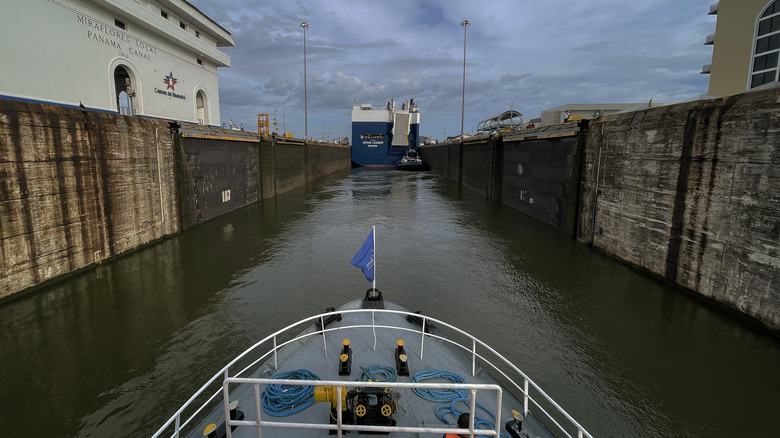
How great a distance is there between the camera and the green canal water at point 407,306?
20.1 ft

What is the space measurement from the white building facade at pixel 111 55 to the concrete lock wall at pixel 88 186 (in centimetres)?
612

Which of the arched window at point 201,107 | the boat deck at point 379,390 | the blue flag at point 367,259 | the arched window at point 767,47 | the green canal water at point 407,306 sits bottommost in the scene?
the green canal water at point 407,306

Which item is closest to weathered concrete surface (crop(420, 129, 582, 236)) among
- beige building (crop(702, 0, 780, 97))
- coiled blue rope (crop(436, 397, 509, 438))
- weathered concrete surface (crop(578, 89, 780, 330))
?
weathered concrete surface (crop(578, 89, 780, 330))

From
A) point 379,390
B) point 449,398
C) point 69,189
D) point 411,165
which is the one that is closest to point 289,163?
point 69,189

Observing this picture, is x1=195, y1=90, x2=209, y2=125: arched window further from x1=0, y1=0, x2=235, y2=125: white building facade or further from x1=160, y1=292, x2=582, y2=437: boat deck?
x1=160, y1=292, x2=582, y2=437: boat deck

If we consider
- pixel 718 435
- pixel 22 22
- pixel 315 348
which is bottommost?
pixel 718 435

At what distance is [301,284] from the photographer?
38.8 feet

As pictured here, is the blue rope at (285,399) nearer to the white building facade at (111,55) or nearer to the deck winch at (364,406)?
the deck winch at (364,406)

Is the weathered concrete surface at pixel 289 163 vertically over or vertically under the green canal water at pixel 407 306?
over

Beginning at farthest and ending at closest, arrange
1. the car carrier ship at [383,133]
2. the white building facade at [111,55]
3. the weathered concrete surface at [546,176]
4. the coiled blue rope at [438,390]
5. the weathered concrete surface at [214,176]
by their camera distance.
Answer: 1. the car carrier ship at [383,133]
2. the weathered concrete surface at [214,176]
3. the weathered concrete surface at [546,176]
4. the white building facade at [111,55]
5. the coiled blue rope at [438,390]

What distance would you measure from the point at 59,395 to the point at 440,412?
6619mm

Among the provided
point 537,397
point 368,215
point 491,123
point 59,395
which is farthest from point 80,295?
point 491,123

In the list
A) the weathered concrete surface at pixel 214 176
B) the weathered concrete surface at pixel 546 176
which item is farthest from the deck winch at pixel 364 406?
the weathered concrete surface at pixel 214 176

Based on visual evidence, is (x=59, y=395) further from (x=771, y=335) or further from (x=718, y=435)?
(x=771, y=335)
